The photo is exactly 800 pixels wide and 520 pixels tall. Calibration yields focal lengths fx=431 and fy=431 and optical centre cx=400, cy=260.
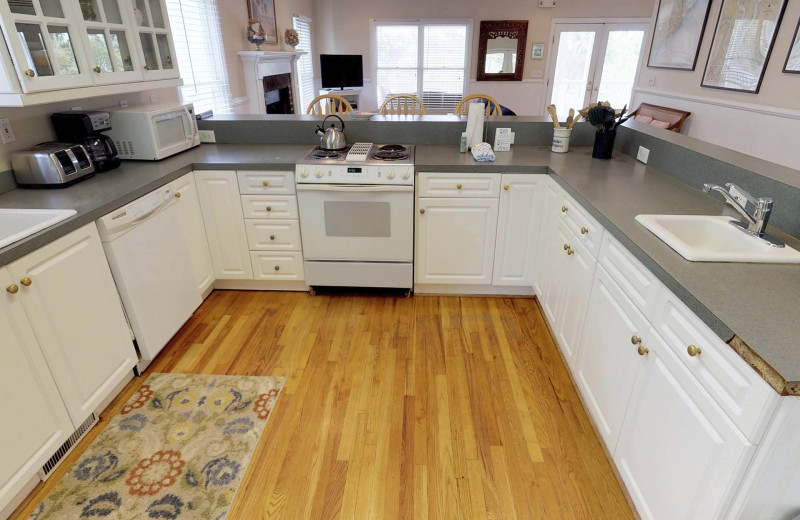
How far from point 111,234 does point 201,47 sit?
8.15 feet

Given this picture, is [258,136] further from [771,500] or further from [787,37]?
[787,37]

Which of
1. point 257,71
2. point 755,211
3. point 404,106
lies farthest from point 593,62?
point 755,211

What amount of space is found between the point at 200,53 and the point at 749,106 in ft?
15.6

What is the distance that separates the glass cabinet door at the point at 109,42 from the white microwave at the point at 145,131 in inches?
7.7

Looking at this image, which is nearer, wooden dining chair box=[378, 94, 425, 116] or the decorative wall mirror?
wooden dining chair box=[378, 94, 425, 116]

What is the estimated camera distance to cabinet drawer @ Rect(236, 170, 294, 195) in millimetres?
2510

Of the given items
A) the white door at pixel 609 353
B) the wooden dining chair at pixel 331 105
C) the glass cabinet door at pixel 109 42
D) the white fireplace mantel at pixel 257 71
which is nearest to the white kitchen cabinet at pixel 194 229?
the glass cabinet door at pixel 109 42

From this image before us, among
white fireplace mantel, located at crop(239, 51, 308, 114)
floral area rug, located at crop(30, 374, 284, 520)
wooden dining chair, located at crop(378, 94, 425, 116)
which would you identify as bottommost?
floral area rug, located at crop(30, 374, 284, 520)

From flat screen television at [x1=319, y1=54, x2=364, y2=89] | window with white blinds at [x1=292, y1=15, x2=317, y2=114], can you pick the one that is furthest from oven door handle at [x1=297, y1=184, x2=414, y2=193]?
flat screen television at [x1=319, y1=54, x2=364, y2=89]

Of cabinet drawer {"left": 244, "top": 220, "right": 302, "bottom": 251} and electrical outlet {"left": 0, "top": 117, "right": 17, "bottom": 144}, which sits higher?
electrical outlet {"left": 0, "top": 117, "right": 17, "bottom": 144}

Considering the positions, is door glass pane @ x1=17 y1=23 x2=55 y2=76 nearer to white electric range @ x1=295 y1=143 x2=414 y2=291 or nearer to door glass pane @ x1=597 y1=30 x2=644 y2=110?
white electric range @ x1=295 y1=143 x2=414 y2=291

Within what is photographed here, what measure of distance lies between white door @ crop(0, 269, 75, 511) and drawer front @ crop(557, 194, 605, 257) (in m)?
2.05

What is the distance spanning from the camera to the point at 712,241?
5.16 feet

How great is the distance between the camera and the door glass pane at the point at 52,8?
1769 mm
